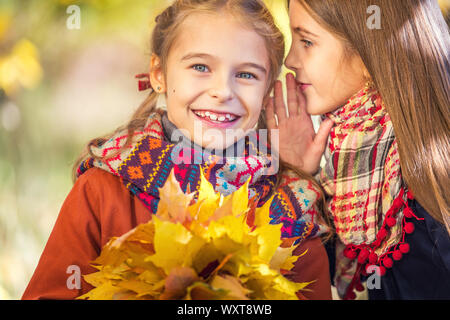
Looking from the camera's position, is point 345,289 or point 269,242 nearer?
point 269,242

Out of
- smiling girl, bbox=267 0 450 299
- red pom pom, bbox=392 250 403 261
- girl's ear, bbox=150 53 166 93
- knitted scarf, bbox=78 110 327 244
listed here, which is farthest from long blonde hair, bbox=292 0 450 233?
girl's ear, bbox=150 53 166 93

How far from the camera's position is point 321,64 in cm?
117

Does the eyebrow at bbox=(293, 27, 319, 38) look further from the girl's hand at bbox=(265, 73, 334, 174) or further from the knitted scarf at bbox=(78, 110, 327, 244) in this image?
the knitted scarf at bbox=(78, 110, 327, 244)

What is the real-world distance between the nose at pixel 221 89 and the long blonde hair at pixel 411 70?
10.1 inches

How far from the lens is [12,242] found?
1.23 metres

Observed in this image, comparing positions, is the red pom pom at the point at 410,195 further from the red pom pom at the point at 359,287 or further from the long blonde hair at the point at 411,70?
the red pom pom at the point at 359,287

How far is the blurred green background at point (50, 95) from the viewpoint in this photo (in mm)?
1222

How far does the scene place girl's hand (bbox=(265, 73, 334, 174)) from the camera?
122 centimetres

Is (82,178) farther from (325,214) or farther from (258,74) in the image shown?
(325,214)

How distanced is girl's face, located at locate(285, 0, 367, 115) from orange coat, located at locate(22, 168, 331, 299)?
1.08 feet

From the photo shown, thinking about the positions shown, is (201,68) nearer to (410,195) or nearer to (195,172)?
(195,172)
